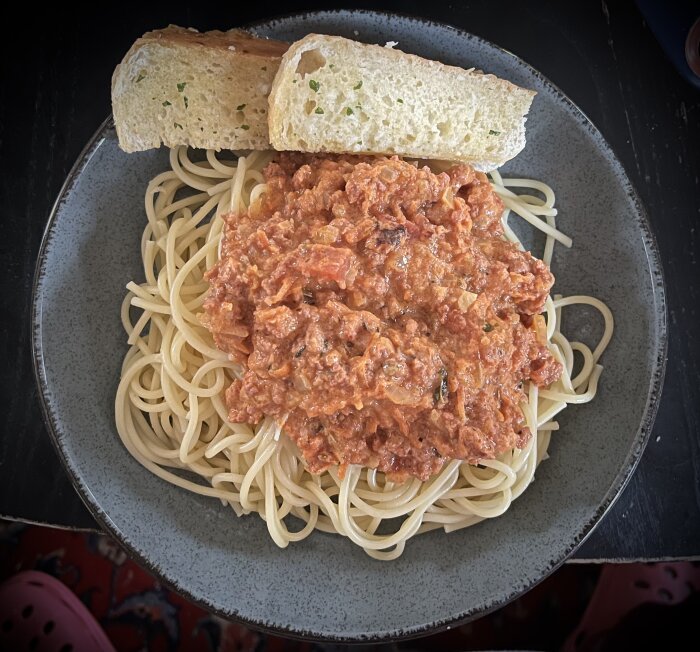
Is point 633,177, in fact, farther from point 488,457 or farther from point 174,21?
point 174,21

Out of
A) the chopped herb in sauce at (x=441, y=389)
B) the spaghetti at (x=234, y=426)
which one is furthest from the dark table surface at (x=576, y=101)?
the chopped herb in sauce at (x=441, y=389)

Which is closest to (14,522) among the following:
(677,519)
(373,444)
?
(373,444)

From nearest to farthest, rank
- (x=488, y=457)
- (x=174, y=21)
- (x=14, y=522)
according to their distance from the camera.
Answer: (x=488, y=457), (x=174, y=21), (x=14, y=522)

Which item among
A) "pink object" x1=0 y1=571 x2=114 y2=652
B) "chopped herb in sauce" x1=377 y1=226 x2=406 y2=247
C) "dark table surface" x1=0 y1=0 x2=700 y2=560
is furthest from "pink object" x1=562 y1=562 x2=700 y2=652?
"pink object" x1=0 y1=571 x2=114 y2=652

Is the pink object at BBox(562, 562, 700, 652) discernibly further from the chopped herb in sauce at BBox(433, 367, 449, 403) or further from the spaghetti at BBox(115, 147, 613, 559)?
the chopped herb in sauce at BBox(433, 367, 449, 403)

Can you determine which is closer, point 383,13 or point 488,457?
point 488,457

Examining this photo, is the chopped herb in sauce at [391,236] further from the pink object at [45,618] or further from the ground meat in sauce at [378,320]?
the pink object at [45,618]

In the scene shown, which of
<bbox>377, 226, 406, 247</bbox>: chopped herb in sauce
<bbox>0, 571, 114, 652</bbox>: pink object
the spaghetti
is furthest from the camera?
<bbox>0, 571, 114, 652</bbox>: pink object

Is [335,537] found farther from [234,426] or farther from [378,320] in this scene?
[378,320]
